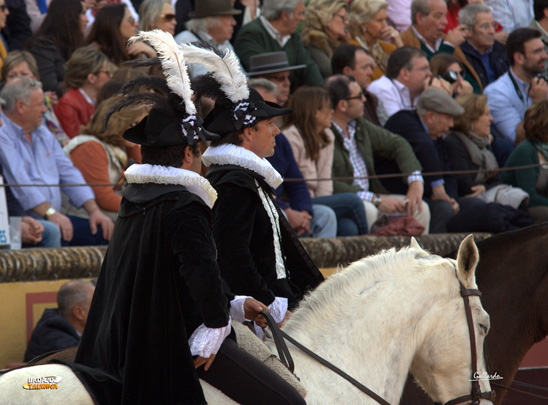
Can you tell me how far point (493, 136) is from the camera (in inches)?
395

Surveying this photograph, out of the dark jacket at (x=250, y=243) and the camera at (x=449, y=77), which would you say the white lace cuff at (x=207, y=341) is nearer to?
the dark jacket at (x=250, y=243)

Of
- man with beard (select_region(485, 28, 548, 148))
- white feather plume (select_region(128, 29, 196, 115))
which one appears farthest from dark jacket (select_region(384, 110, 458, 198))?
white feather plume (select_region(128, 29, 196, 115))

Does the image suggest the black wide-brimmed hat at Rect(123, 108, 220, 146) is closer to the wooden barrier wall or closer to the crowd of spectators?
the crowd of spectators

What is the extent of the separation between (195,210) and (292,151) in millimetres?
4155

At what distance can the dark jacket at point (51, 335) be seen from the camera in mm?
5938

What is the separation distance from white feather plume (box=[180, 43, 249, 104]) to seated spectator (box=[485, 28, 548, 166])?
20.8 feet

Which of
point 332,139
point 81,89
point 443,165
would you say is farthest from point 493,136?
point 81,89

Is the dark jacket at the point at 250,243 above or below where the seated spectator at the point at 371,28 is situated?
above

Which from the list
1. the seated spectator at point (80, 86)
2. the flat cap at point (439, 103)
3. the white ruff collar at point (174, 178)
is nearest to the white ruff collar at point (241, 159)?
the white ruff collar at point (174, 178)

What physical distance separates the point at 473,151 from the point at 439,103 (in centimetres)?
75

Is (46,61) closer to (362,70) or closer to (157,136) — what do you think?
(362,70)

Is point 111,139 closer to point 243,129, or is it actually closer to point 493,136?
point 243,129

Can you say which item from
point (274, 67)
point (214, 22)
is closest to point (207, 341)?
point (274, 67)

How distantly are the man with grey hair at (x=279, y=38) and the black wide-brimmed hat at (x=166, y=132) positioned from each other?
5.44 metres
